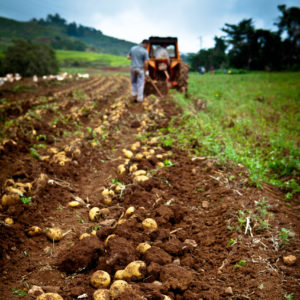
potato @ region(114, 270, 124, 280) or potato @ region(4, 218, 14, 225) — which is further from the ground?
potato @ region(4, 218, 14, 225)

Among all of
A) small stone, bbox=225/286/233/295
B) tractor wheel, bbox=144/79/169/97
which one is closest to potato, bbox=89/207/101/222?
small stone, bbox=225/286/233/295

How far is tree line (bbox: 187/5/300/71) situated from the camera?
67.7 ft

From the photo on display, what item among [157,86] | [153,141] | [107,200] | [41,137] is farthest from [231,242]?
[157,86]

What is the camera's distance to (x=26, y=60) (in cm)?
1550

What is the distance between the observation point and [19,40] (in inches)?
603

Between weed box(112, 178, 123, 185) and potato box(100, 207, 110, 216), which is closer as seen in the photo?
potato box(100, 207, 110, 216)

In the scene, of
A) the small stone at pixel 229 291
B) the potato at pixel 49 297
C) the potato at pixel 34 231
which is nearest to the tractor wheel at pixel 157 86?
the potato at pixel 34 231

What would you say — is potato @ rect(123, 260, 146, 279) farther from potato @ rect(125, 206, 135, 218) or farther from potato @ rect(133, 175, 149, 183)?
potato @ rect(133, 175, 149, 183)

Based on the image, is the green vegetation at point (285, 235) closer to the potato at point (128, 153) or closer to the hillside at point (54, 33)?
the potato at point (128, 153)

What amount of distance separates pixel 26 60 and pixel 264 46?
68.7ft

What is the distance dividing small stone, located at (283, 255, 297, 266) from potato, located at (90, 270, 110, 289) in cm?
122

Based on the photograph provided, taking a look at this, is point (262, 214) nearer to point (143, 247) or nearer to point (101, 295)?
point (143, 247)

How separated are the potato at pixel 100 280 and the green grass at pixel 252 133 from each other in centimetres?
200

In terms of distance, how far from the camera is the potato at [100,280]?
152 centimetres
